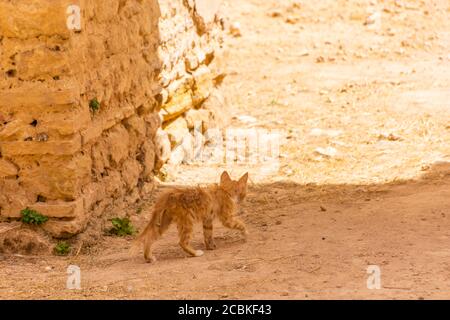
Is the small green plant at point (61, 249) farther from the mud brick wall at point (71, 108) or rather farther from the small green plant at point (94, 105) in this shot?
the small green plant at point (94, 105)

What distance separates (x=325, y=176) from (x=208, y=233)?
274 cm

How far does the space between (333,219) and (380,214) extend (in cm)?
42

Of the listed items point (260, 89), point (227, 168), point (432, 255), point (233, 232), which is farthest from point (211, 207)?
point (260, 89)

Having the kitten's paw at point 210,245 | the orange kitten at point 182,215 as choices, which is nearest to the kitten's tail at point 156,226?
the orange kitten at point 182,215

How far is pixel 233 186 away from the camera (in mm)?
6664

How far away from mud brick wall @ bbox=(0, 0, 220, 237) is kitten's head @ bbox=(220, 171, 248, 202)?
116 cm

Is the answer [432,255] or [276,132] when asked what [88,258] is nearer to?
[432,255]

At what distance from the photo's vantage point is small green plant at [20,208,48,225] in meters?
6.38

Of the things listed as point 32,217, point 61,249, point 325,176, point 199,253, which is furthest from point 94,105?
point 325,176

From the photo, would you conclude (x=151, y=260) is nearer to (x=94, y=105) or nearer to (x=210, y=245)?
(x=210, y=245)

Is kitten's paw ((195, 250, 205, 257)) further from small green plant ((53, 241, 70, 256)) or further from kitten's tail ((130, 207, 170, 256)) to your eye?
small green plant ((53, 241, 70, 256))

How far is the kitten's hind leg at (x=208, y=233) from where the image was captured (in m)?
6.36

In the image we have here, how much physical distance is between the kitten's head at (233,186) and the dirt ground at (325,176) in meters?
0.37

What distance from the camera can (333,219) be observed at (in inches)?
275
